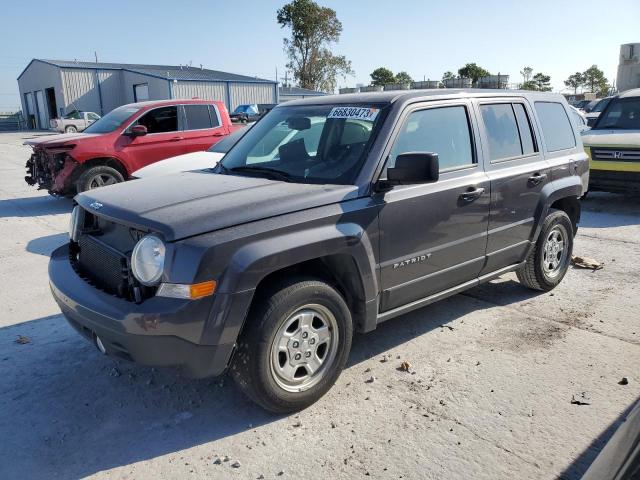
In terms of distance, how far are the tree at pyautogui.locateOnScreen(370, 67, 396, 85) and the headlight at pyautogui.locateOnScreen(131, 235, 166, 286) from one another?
67744mm

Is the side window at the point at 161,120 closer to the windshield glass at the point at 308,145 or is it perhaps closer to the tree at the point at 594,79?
the windshield glass at the point at 308,145

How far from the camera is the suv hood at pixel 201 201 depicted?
2.87m

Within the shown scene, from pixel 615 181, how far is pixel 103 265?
8449mm

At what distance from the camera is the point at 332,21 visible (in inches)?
2375

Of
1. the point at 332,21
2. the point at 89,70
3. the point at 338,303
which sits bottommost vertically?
the point at 338,303

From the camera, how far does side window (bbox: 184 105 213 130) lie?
10.2m

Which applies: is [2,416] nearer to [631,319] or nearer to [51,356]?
[51,356]

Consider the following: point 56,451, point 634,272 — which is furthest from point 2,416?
point 634,272

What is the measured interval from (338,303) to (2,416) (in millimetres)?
2149

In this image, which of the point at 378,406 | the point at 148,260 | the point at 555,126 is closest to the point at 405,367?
the point at 378,406

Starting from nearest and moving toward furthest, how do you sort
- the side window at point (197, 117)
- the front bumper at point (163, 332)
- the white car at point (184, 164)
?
the front bumper at point (163, 332) → the white car at point (184, 164) → the side window at point (197, 117)

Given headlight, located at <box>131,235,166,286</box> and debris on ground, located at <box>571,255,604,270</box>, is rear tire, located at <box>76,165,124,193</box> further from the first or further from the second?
debris on ground, located at <box>571,255,604,270</box>

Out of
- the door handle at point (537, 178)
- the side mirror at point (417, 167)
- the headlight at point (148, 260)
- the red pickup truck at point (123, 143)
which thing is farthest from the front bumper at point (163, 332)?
the red pickup truck at point (123, 143)

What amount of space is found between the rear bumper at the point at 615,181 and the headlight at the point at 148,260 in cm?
839
